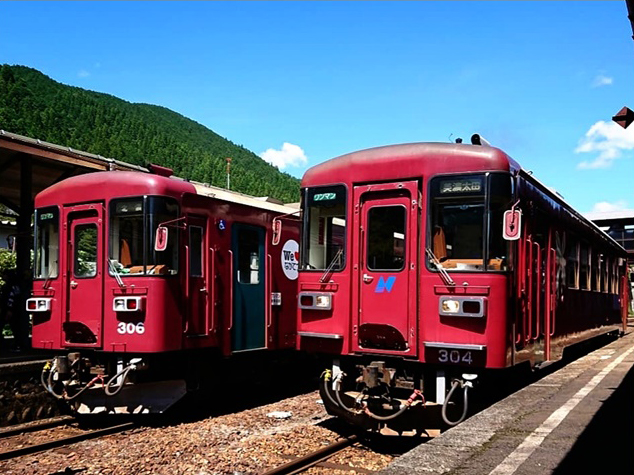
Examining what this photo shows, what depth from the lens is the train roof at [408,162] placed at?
654 centimetres

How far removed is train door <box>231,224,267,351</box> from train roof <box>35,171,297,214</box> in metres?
0.74

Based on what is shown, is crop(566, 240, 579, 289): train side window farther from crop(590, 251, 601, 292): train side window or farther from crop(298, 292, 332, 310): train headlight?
crop(298, 292, 332, 310): train headlight

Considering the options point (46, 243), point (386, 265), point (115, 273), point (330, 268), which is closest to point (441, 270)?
point (386, 265)

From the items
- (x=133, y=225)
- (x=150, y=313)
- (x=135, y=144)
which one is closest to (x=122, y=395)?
(x=150, y=313)

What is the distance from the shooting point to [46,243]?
31.1ft

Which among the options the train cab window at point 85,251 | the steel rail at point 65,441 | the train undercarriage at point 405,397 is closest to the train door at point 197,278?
the train cab window at point 85,251

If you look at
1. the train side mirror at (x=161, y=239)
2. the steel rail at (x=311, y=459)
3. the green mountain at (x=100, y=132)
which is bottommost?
the steel rail at (x=311, y=459)

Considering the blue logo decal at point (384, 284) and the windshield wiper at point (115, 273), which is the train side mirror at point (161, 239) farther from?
the blue logo decal at point (384, 284)

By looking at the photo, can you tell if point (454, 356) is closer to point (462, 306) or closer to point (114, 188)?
point (462, 306)

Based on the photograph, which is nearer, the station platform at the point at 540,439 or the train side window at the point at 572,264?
the station platform at the point at 540,439

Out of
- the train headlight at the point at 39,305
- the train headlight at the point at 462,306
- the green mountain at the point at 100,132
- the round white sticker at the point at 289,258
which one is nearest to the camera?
the train headlight at the point at 462,306

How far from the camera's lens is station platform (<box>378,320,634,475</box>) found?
14.1 feet

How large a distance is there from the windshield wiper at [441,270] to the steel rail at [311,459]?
7.30ft

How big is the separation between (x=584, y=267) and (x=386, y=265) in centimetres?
611
